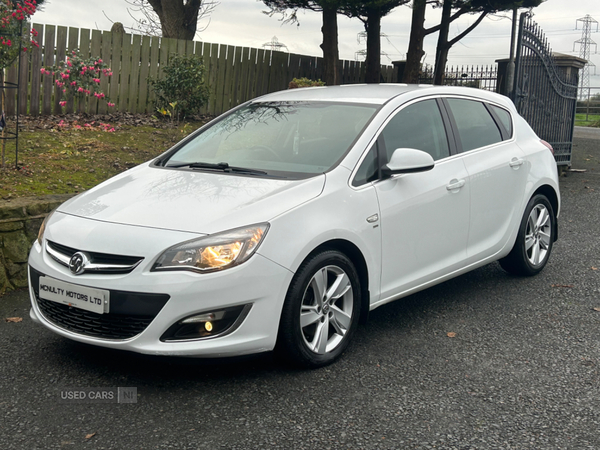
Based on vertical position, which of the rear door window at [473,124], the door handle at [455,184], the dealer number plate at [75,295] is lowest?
the dealer number plate at [75,295]

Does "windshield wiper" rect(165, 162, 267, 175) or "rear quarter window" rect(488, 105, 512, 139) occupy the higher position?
"rear quarter window" rect(488, 105, 512, 139)

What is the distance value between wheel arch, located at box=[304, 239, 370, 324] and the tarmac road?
0.97ft

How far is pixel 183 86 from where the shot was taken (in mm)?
12383

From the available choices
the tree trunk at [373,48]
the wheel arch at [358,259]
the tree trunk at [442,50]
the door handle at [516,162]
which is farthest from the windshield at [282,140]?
the tree trunk at [442,50]

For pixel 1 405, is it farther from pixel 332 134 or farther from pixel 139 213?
pixel 332 134

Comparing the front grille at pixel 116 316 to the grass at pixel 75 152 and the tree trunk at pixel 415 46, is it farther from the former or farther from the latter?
the tree trunk at pixel 415 46

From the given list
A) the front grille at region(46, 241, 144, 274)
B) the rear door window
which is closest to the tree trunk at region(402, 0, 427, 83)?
the rear door window

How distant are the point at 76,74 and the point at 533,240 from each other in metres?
8.77

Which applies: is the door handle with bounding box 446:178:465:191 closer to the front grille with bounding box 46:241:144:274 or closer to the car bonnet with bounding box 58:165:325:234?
the car bonnet with bounding box 58:165:325:234

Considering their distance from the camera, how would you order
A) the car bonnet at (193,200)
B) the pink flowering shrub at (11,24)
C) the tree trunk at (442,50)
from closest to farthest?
1. the car bonnet at (193,200)
2. the pink flowering shrub at (11,24)
3. the tree trunk at (442,50)

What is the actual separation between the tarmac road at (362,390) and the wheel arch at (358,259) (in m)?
0.30

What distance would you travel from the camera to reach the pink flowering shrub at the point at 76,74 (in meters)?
11.6

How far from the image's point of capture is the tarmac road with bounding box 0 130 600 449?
3.17m

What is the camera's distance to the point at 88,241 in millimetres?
3578
